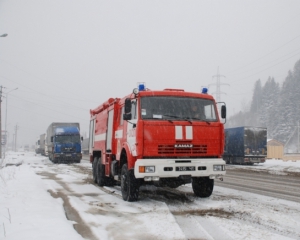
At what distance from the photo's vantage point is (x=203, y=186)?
9945 millimetres

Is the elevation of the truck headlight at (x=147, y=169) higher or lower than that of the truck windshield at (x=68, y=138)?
lower

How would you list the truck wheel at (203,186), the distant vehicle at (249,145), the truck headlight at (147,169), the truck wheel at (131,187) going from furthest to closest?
the distant vehicle at (249,145) < the truck wheel at (203,186) < the truck wheel at (131,187) < the truck headlight at (147,169)

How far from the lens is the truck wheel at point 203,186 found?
9.83 m

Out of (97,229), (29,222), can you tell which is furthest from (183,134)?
(29,222)

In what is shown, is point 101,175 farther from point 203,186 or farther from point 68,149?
point 68,149

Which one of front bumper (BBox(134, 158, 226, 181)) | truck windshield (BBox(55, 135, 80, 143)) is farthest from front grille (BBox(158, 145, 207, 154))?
truck windshield (BBox(55, 135, 80, 143))

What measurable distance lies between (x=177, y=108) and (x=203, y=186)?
7.65 feet

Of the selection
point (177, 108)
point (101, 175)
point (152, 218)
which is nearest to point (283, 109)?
point (101, 175)

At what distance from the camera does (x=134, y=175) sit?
29.6ft

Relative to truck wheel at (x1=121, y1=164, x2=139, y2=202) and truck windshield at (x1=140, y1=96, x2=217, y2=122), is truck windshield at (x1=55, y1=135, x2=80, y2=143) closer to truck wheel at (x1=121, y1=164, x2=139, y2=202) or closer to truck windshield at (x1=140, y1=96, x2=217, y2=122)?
truck wheel at (x1=121, y1=164, x2=139, y2=202)

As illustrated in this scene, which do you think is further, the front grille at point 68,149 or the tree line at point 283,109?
the tree line at point 283,109

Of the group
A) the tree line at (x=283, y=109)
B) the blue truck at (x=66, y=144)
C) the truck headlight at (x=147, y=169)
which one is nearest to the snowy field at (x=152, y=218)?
the truck headlight at (x=147, y=169)

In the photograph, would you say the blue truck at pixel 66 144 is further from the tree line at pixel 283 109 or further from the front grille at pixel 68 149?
the tree line at pixel 283 109

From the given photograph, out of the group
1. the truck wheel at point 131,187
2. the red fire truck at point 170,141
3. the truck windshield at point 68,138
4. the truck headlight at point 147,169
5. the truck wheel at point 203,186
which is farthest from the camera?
the truck windshield at point 68,138
